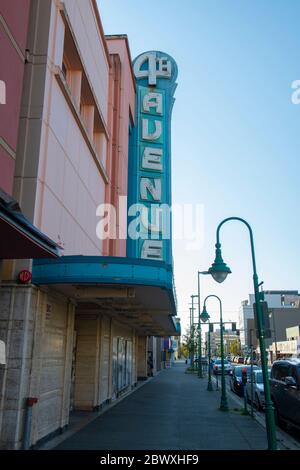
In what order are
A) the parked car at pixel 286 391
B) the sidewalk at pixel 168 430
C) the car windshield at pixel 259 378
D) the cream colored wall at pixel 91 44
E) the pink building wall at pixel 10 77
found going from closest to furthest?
1. the pink building wall at pixel 10 77
2. the sidewalk at pixel 168 430
3. the parked car at pixel 286 391
4. the cream colored wall at pixel 91 44
5. the car windshield at pixel 259 378

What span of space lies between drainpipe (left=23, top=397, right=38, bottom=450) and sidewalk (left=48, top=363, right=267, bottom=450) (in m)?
1.38

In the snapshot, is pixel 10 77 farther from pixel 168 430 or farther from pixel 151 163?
pixel 151 163

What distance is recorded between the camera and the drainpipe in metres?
8.73

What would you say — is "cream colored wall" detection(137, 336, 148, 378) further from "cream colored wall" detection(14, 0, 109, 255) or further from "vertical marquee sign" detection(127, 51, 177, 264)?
"cream colored wall" detection(14, 0, 109, 255)

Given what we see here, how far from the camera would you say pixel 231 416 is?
15.5 meters

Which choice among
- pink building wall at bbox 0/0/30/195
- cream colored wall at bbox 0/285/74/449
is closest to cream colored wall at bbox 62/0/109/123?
pink building wall at bbox 0/0/30/195

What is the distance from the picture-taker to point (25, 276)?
945cm

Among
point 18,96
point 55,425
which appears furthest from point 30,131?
point 55,425

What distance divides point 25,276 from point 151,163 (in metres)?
15.9

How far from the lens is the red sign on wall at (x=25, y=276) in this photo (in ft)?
30.9

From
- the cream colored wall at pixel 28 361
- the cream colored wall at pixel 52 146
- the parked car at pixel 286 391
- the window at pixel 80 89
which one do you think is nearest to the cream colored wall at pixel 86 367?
the cream colored wall at pixel 52 146

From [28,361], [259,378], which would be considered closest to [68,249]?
[28,361]

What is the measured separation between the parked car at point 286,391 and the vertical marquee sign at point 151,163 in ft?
31.4

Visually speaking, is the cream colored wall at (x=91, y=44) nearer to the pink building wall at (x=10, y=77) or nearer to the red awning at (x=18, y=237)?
the pink building wall at (x=10, y=77)
